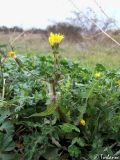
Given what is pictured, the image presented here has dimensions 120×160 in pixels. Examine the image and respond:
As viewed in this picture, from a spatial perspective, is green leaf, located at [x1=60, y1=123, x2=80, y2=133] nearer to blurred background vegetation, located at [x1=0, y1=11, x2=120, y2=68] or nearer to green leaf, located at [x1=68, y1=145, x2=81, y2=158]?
green leaf, located at [x1=68, y1=145, x2=81, y2=158]

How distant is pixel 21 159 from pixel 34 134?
0.30ft

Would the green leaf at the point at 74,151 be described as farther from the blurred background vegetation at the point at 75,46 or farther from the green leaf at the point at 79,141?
the blurred background vegetation at the point at 75,46

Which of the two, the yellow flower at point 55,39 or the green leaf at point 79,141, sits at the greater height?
the yellow flower at point 55,39

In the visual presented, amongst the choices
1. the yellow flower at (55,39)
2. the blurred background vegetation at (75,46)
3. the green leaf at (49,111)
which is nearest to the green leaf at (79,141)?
the green leaf at (49,111)

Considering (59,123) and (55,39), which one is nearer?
(55,39)

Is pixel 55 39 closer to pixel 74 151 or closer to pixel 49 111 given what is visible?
pixel 49 111

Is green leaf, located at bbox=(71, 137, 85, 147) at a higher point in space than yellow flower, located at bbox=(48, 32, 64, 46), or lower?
lower

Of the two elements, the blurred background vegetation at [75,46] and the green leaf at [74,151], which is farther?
the blurred background vegetation at [75,46]

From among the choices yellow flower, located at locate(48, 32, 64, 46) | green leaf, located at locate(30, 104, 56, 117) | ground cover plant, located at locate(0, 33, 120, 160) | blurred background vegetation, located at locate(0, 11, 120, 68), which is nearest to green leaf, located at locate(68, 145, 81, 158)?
ground cover plant, located at locate(0, 33, 120, 160)

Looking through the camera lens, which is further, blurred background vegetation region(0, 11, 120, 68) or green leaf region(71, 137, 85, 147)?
blurred background vegetation region(0, 11, 120, 68)

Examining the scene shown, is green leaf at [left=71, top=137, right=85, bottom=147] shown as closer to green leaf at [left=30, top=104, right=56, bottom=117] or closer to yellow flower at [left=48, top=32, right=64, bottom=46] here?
green leaf at [left=30, top=104, right=56, bottom=117]

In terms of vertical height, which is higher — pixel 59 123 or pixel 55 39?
pixel 55 39

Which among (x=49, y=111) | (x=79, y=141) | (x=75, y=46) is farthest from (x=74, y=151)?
(x=75, y=46)

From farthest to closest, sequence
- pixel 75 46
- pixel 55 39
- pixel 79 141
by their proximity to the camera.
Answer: pixel 75 46, pixel 79 141, pixel 55 39
